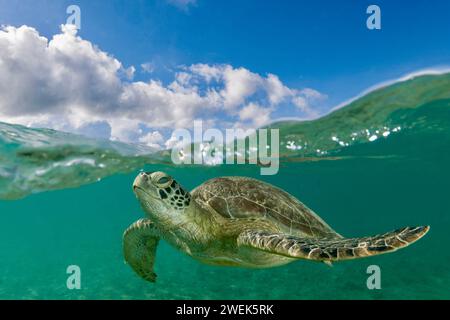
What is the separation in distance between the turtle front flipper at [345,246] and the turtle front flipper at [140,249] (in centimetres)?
310

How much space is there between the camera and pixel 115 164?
19.1 metres

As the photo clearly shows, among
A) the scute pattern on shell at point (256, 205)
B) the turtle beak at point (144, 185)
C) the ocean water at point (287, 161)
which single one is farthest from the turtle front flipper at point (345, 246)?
the ocean water at point (287, 161)

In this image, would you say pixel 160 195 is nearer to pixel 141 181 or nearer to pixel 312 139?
pixel 141 181

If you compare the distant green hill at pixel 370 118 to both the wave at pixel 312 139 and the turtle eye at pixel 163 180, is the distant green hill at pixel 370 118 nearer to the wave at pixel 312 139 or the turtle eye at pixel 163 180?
the wave at pixel 312 139

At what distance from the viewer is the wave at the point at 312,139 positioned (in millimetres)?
12211

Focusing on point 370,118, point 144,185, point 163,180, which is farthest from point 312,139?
point 144,185

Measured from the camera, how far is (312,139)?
54.8ft

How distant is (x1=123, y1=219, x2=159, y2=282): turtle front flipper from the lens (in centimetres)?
638

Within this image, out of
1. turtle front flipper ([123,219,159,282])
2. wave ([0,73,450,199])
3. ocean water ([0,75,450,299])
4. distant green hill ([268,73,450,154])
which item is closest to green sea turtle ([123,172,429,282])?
turtle front flipper ([123,219,159,282])

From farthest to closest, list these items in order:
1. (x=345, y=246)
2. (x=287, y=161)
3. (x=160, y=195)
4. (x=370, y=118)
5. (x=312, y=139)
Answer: (x=287, y=161) → (x=312, y=139) → (x=370, y=118) → (x=160, y=195) → (x=345, y=246)

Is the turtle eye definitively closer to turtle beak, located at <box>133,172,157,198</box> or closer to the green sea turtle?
the green sea turtle

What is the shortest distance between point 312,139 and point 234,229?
12.5 meters

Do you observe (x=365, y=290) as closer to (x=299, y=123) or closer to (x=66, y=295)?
(x=299, y=123)

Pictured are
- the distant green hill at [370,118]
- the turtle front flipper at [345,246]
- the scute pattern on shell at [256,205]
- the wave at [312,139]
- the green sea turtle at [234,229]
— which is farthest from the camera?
the wave at [312,139]
